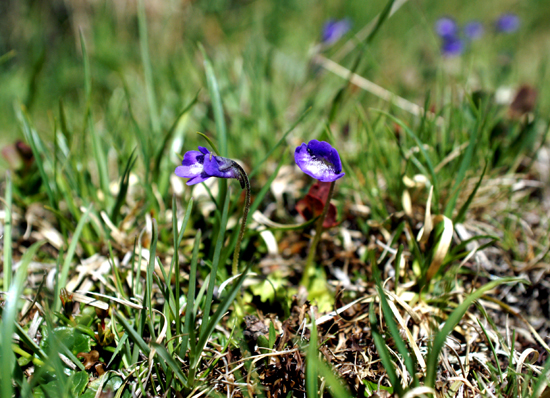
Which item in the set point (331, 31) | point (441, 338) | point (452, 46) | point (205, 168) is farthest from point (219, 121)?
point (452, 46)

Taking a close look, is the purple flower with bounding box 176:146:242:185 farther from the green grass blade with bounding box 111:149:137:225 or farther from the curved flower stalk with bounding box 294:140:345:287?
the green grass blade with bounding box 111:149:137:225

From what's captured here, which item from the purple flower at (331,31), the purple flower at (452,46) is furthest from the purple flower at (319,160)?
the purple flower at (452,46)

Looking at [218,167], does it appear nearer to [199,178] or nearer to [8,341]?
[199,178]

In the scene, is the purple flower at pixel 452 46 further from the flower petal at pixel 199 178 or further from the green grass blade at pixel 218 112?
the flower petal at pixel 199 178

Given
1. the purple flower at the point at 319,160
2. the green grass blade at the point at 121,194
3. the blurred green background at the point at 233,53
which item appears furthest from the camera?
the blurred green background at the point at 233,53

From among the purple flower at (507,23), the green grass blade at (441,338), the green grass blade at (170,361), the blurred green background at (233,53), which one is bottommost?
A: the green grass blade at (170,361)

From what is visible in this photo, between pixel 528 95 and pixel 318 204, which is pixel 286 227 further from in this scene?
pixel 528 95
